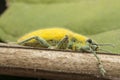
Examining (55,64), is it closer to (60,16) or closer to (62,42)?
(62,42)

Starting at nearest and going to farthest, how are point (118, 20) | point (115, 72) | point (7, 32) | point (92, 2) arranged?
point (115, 72) → point (118, 20) → point (7, 32) → point (92, 2)

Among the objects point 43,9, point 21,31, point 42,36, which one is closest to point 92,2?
point 43,9

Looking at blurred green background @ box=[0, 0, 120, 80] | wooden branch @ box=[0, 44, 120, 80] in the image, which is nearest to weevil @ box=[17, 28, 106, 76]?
wooden branch @ box=[0, 44, 120, 80]

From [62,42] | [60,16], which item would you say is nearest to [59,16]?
[60,16]

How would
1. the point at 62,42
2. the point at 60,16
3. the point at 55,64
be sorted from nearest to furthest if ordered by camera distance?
1. the point at 55,64
2. the point at 62,42
3. the point at 60,16

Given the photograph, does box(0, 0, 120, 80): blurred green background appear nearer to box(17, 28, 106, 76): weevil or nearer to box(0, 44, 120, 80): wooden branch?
box(17, 28, 106, 76): weevil

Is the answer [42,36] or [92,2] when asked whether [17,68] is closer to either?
[42,36]

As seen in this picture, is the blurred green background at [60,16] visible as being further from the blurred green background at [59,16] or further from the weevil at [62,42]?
the weevil at [62,42]
